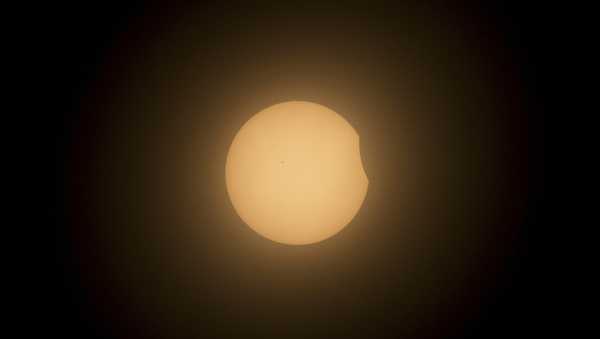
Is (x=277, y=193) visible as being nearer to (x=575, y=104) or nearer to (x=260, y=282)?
(x=260, y=282)

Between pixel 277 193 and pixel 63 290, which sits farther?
pixel 63 290

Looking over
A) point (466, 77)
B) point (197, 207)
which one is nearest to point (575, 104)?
point (466, 77)

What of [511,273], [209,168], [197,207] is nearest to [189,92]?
[209,168]

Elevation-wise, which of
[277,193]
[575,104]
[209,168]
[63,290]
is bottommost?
[63,290]

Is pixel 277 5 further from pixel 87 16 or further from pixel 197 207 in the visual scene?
pixel 197 207

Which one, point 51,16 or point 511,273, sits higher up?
point 51,16

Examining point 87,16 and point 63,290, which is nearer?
point 87,16

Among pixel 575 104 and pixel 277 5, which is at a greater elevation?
pixel 277 5
